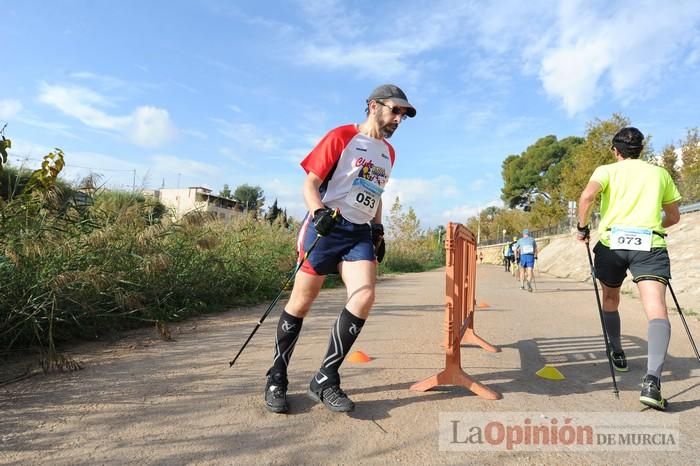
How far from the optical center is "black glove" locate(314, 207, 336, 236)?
2.79m

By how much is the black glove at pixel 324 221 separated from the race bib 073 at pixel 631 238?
224 centimetres

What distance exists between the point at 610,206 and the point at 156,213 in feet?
18.3

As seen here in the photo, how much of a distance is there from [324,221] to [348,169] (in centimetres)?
45

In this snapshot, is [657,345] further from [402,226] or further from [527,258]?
[402,226]

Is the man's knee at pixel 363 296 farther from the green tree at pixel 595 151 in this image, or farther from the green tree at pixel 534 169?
the green tree at pixel 534 169

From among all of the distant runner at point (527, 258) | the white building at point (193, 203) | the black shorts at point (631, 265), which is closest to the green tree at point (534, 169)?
the distant runner at point (527, 258)

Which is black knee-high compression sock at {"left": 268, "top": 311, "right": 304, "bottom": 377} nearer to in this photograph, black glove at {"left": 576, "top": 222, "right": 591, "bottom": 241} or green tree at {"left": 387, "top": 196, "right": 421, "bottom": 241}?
black glove at {"left": 576, "top": 222, "right": 591, "bottom": 241}

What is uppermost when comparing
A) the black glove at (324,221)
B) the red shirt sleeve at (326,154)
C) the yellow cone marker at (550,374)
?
the red shirt sleeve at (326,154)

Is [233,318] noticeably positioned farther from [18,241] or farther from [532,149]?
[532,149]

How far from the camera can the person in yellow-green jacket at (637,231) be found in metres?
3.32

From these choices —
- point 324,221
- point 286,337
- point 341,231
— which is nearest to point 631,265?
point 341,231

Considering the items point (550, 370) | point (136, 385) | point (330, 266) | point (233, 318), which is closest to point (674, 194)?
point (550, 370)
